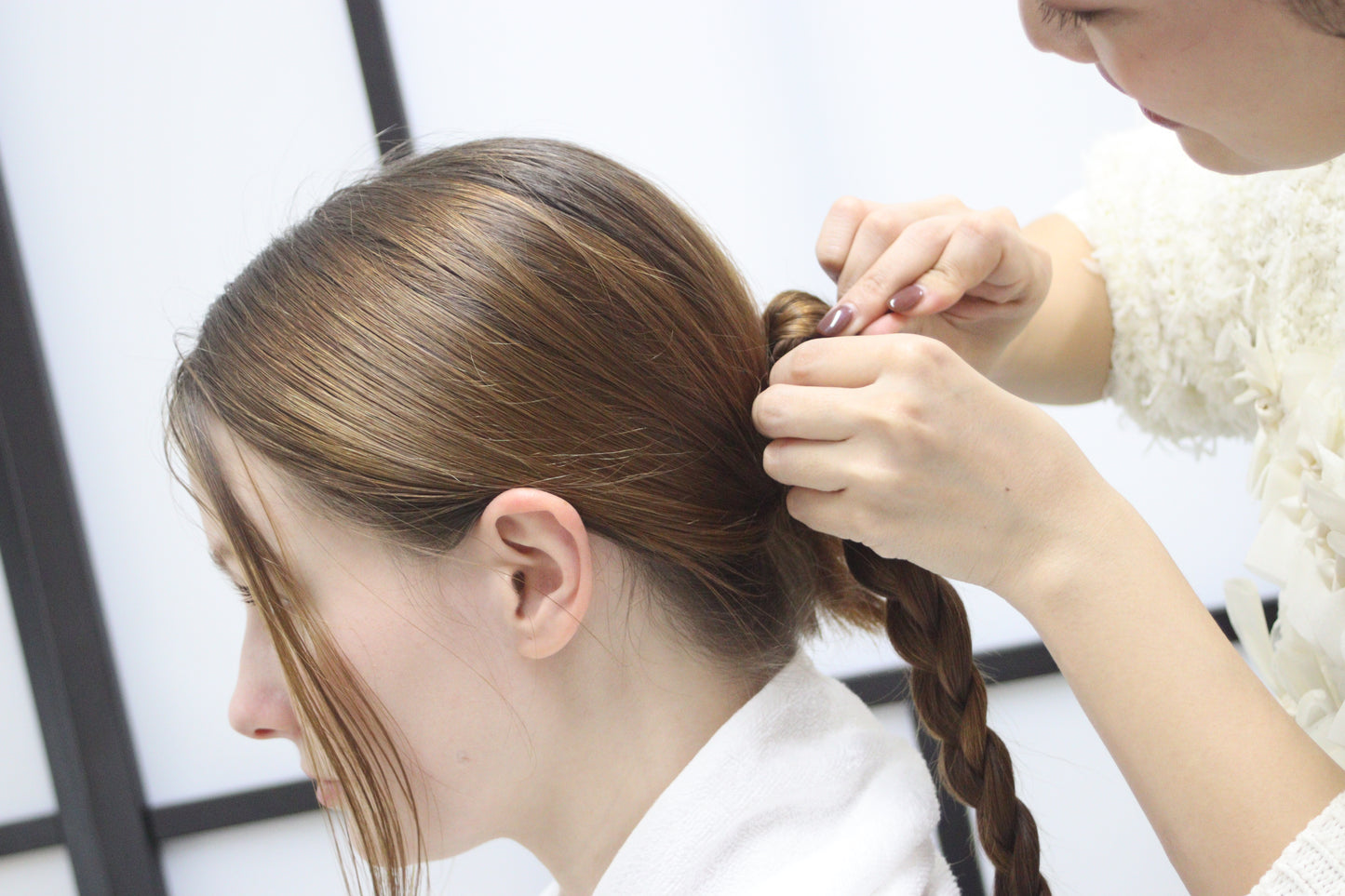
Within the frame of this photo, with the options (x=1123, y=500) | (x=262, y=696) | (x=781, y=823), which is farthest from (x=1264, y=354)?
(x=262, y=696)

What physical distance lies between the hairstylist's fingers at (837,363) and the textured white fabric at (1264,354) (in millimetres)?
330

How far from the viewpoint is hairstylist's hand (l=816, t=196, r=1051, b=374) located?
73 cm

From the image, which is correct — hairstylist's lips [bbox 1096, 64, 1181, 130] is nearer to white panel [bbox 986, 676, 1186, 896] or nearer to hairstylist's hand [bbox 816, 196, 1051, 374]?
hairstylist's hand [bbox 816, 196, 1051, 374]

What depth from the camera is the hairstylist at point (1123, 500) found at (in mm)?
574

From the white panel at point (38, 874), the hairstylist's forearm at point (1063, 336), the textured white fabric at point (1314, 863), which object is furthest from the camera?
the white panel at point (38, 874)

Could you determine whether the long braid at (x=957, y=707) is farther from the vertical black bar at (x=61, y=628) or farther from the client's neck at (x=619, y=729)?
the vertical black bar at (x=61, y=628)

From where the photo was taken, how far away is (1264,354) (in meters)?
0.84

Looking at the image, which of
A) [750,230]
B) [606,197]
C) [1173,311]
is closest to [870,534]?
[606,197]

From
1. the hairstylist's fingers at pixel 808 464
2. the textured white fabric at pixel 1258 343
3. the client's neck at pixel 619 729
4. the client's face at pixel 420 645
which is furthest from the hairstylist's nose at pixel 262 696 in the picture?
the textured white fabric at pixel 1258 343

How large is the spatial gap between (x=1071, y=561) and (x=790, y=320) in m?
0.29

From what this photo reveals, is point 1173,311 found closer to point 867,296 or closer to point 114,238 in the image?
point 867,296

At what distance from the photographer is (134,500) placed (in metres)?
1.80

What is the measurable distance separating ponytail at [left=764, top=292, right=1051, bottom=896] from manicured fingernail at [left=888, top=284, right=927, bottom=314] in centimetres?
7

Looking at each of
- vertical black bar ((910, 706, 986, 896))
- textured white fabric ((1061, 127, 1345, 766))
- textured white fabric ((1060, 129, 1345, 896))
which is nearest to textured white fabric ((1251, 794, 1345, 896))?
textured white fabric ((1060, 129, 1345, 896))
